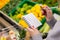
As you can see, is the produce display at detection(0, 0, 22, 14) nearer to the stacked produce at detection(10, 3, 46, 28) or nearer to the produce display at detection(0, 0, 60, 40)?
the produce display at detection(0, 0, 60, 40)

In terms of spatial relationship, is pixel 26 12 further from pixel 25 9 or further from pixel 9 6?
pixel 9 6

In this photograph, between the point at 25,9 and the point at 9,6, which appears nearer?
the point at 25,9

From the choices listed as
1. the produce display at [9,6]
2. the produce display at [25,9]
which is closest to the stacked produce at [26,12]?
the produce display at [25,9]

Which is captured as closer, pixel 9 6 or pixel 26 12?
pixel 26 12

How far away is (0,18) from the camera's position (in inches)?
101

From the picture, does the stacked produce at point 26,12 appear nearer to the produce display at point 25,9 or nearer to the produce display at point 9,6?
the produce display at point 25,9

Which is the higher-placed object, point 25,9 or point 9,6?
point 9,6

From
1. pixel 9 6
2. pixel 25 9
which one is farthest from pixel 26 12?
pixel 9 6

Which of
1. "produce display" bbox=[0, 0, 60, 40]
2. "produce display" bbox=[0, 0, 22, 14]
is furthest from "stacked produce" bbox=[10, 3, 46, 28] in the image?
"produce display" bbox=[0, 0, 22, 14]

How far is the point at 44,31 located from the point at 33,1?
2.26 feet

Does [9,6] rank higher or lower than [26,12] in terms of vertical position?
higher

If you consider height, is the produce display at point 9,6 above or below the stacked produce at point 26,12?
above

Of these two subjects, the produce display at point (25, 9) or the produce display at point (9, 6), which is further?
the produce display at point (9, 6)

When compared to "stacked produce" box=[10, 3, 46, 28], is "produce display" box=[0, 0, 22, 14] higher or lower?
higher
